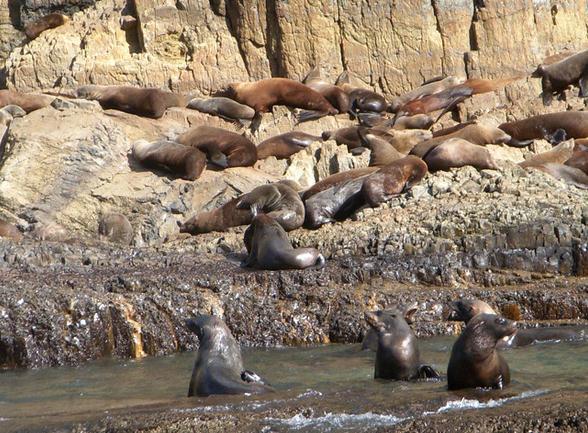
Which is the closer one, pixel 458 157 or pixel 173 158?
pixel 458 157

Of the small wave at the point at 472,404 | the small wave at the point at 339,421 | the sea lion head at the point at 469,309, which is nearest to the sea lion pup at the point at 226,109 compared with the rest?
the sea lion head at the point at 469,309

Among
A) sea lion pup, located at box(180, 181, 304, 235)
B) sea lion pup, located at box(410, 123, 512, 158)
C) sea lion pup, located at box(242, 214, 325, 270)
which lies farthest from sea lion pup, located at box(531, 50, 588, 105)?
sea lion pup, located at box(242, 214, 325, 270)

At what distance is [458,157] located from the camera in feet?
49.0

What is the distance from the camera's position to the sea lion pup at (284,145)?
17.5 meters

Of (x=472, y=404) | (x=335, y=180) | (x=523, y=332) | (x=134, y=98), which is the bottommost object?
(x=472, y=404)

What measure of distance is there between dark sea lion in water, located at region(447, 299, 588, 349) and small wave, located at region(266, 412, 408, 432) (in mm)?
3372

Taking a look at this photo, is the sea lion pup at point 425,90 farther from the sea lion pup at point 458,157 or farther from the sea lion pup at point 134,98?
the sea lion pup at point 458,157

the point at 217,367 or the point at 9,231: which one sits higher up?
the point at 9,231

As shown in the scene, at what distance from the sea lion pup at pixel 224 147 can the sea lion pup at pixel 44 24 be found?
6204 millimetres

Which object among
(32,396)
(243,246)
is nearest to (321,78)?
(243,246)

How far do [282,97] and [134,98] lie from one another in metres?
2.48

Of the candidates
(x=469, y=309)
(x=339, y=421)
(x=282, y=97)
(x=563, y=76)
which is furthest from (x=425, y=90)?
(x=339, y=421)

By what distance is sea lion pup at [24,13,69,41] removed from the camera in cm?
2222

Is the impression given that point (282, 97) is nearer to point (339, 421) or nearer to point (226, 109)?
point (226, 109)
